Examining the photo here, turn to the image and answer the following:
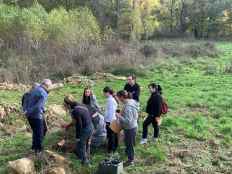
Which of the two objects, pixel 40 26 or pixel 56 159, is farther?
pixel 40 26

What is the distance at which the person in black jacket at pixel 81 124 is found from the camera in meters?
11.1

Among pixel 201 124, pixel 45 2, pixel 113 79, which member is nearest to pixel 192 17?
pixel 45 2

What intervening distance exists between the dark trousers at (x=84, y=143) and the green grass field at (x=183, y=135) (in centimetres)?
22

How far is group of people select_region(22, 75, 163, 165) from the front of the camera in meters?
11.4

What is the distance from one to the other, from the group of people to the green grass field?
40 cm

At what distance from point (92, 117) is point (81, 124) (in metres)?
0.86

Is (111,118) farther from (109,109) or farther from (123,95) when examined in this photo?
(123,95)

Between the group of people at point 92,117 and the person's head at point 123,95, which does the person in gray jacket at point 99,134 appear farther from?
the person's head at point 123,95

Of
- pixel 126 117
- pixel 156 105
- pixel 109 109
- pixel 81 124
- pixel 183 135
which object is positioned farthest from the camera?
pixel 183 135

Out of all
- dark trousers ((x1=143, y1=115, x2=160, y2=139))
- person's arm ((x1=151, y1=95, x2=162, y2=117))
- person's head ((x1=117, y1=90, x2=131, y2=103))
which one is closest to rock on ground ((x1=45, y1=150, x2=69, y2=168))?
person's head ((x1=117, y1=90, x2=131, y2=103))

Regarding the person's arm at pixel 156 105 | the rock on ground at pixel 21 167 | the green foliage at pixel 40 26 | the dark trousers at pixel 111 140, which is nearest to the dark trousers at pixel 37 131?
the rock on ground at pixel 21 167

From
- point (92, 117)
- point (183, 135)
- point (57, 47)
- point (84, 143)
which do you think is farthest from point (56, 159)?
point (57, 47)

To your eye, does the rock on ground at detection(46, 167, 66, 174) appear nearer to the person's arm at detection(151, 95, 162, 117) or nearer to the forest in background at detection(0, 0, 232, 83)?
the person's arm at detection(151, 95, 162, 117)

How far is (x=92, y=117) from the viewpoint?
1204 centimetres
